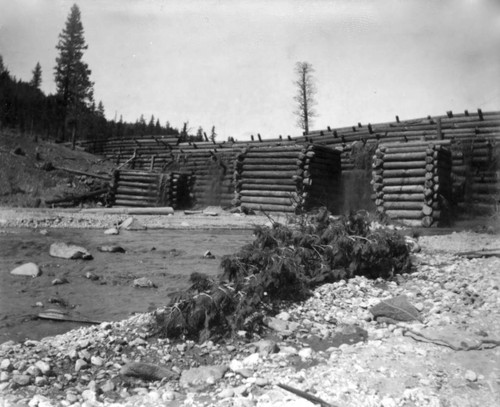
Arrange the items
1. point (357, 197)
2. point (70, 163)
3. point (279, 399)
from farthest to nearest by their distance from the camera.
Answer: point (70, 163) < point (357, 197) < point (279, 399)

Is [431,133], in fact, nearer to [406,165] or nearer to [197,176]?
[406,165]

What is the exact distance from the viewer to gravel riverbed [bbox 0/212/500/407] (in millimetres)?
3281

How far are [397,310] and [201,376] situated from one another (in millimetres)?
2351

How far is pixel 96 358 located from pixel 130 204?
18.2 meters

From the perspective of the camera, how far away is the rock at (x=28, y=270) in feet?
22.9

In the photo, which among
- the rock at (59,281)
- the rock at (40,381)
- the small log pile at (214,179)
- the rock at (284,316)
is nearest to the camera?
the rock at (40,381)

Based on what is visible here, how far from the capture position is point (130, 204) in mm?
21531

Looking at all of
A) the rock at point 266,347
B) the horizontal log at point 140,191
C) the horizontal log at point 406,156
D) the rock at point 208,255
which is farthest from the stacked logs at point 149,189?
the rock at point 266,347

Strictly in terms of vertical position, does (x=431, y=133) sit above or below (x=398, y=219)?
above

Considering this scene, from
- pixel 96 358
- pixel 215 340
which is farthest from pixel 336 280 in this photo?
pixel 96 358

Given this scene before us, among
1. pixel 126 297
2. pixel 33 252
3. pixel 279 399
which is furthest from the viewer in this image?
pixel 33 252

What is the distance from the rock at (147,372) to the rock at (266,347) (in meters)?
0.83

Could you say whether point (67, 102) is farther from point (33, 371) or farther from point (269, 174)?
point (33, 371)

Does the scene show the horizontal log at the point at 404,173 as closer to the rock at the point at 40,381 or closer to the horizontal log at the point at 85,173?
the rock at the point at 40,381
